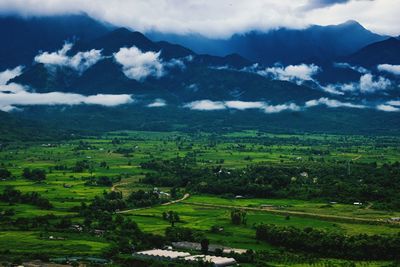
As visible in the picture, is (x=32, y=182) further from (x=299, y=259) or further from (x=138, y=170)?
(x=299, y=259)

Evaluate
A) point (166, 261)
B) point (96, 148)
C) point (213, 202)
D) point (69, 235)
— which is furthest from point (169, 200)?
point (96, 148)

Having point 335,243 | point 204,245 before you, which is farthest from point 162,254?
point 335,243

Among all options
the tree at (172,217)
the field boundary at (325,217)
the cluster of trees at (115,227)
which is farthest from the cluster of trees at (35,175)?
the tree at (172,217)

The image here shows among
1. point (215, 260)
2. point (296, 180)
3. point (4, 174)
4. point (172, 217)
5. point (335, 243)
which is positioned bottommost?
point (215, 260)

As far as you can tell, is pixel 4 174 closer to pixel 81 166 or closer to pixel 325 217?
→ pixel 81 166

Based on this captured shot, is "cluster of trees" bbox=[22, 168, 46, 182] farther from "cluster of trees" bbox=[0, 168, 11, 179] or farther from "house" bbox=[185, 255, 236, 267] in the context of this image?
"house" bbox=[185, 255, 236, 267]

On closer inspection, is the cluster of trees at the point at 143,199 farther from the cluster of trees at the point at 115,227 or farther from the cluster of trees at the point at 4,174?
the cluster of trees at the point at 4,174
